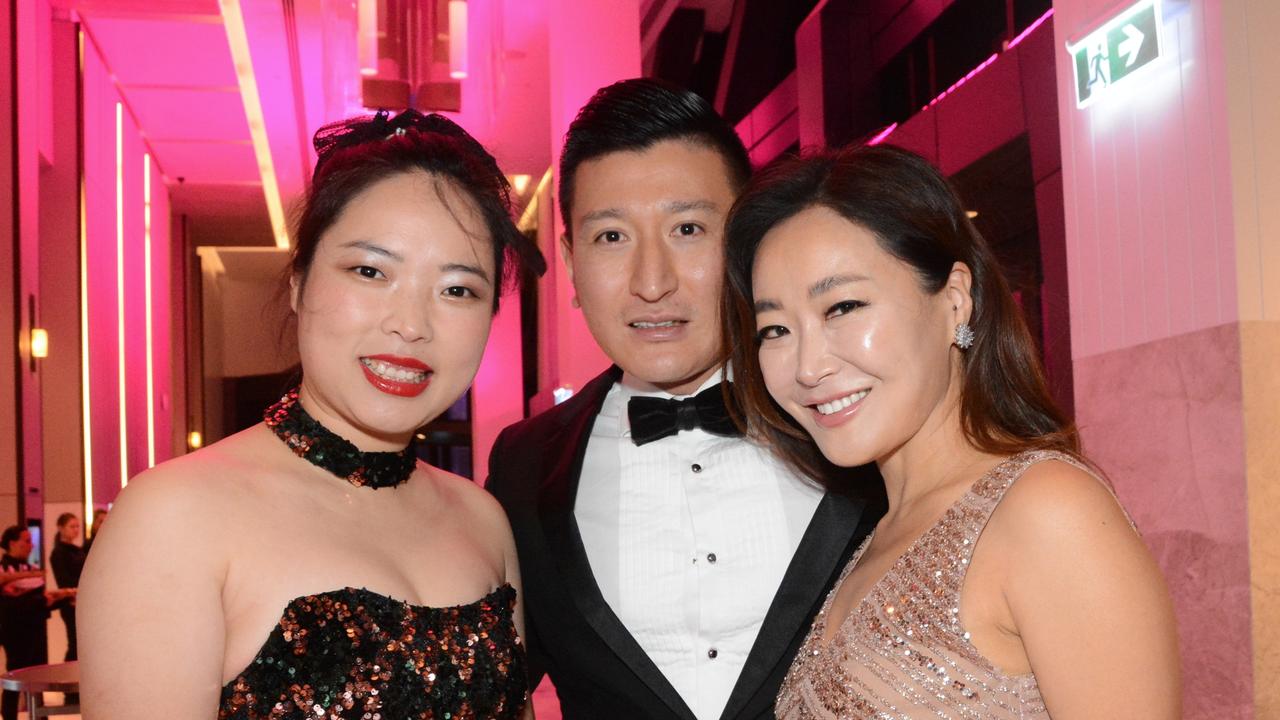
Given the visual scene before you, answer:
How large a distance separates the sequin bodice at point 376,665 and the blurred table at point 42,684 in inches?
142

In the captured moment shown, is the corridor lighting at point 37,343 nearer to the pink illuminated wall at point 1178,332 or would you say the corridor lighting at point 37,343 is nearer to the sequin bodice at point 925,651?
the pink illuminated wall at point 1178,332

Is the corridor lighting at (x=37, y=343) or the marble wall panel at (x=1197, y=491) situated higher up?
the corridor lighting at (x=37, y=343)

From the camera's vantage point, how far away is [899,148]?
204 centimetres

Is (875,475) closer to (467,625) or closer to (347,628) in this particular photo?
(467,625)

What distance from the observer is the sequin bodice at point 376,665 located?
172 centimetres

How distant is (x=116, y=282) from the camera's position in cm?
1272

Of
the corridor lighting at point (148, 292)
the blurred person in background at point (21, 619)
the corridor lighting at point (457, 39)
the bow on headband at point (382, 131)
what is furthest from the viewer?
the corridor lighting at point (148, 292)

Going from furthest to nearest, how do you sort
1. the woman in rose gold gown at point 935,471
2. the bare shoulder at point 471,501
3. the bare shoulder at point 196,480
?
the bare shoulder at point 471,501, the bare shoulder at point 196,480, the woman in rose gold gown at point 935,471

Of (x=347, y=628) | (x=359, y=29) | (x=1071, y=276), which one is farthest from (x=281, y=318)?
(x=359, y=29)

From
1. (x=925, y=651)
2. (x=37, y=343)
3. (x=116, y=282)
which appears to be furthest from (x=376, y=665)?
(x=116, y=282)

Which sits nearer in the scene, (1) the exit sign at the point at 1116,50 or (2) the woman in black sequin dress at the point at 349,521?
(2) the woman in black sequin dress at the point at 349,521

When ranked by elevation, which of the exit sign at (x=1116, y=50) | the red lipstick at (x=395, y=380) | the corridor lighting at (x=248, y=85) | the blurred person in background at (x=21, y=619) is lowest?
the blurred person in background at (x=21, y=619)

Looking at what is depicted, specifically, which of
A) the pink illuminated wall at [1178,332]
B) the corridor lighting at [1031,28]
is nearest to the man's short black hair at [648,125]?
the pink illuminated wall at [1178,332]

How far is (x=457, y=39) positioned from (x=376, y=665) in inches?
225
